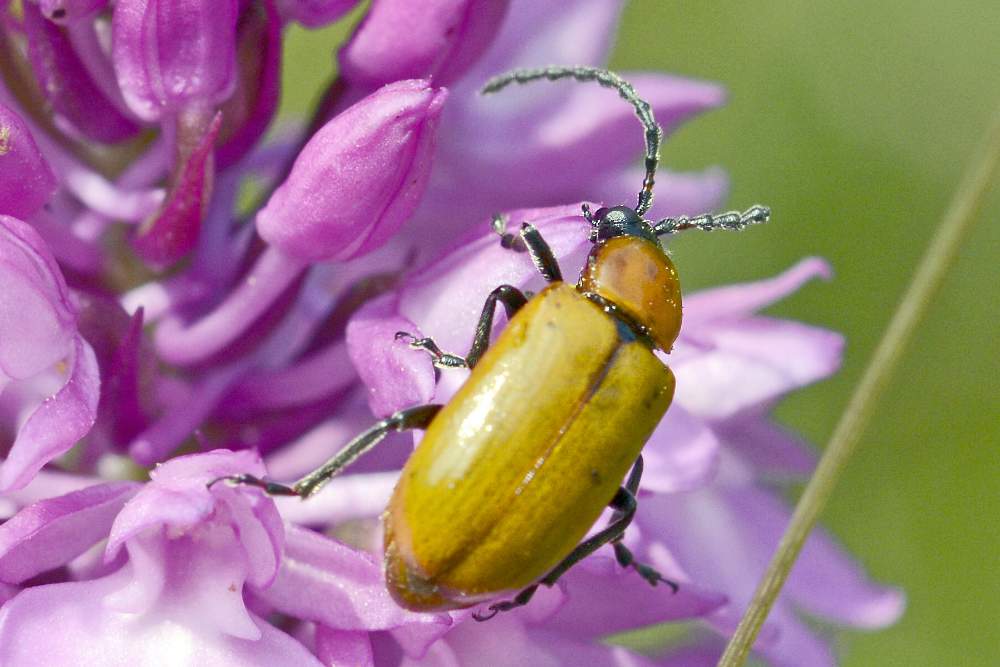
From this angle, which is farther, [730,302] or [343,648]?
[730,302]

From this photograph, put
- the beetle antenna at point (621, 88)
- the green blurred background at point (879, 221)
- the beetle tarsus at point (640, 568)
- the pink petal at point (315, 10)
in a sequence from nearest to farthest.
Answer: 1. the beetle tarsus at point (640, 568)
2. the pink petal at point (315, 10)
3. the beetle antenna at point (621, 88)
4. the green blurred background at point (879, 221)

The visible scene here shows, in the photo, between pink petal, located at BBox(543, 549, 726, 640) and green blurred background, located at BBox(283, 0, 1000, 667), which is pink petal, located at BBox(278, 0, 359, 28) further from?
green blurred background, located at BBox(283, 0, 1000, 667)

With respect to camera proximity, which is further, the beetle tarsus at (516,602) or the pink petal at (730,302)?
the pink petal at (730,302)

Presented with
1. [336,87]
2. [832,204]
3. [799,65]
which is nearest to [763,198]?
[832,204]

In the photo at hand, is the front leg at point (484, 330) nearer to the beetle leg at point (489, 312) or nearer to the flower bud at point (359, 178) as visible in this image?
the beetle leg at point (489, 312)

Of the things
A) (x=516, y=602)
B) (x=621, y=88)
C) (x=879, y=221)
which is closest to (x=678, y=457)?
(x=516, y=602)

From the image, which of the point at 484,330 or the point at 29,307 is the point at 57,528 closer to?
the point at 29,307

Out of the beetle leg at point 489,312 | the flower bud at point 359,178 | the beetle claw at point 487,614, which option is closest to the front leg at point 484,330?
the beetle leg at point 489,312
